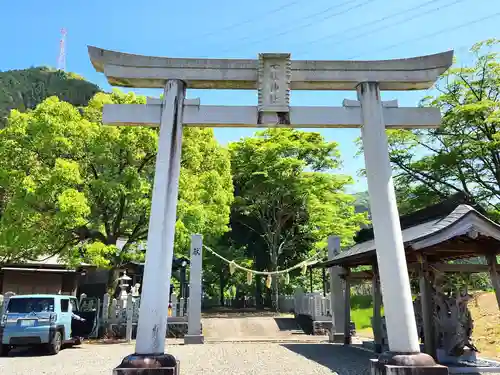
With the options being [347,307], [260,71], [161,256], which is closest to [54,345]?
[161,256]

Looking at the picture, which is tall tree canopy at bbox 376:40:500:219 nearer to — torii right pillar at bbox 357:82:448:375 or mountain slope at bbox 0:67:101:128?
torii right pillar at bbox 357:82:448:375

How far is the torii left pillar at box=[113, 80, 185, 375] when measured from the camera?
5844 mm

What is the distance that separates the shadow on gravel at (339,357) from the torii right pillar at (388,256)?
A: 2.03m

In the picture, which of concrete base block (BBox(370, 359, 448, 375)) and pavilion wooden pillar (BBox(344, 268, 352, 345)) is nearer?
concrete base block (BBox(370, 359, 448, 375))

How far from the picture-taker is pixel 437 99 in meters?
20.2

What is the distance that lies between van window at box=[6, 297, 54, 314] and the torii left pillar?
6.32 metres

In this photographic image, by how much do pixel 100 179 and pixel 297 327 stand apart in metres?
11.0

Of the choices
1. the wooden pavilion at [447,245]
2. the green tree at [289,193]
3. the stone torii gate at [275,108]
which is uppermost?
the green tree at [289,193]

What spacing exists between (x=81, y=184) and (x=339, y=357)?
1017 centimetres

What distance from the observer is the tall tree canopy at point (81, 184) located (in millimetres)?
13078

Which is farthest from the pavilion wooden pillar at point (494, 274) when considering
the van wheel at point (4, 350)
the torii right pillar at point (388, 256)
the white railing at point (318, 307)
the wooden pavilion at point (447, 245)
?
the van wheel at point (4, 350)

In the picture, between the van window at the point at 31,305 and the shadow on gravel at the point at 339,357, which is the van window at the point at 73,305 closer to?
the van window at the point at 31,305

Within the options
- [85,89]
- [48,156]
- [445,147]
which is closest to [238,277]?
[445,147]

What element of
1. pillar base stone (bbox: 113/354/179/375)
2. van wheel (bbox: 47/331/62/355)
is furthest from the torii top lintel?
van wheel (bbox: 47/331/62/355)
